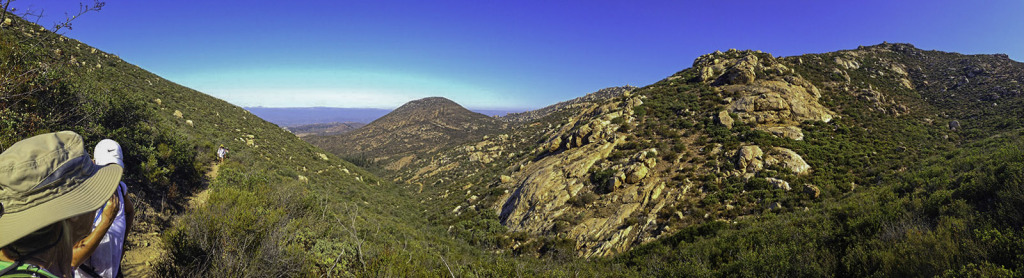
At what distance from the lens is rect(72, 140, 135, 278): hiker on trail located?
1.85 meters

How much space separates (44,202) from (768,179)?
57.3 ft

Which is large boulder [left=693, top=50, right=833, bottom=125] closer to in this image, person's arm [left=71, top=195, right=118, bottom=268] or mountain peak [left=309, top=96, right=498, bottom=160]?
person's arm [left=71, top=195, right=118, bottom=268]

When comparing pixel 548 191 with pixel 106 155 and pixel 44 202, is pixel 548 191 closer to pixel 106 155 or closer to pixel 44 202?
pixel 106 155

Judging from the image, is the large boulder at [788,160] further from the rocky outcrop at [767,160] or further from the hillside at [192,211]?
the hillside at [192,211]

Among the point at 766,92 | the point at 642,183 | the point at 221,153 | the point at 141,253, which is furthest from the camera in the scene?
the point at 766,92

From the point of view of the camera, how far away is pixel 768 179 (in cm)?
1282

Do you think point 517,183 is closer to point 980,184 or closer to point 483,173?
point 483,173

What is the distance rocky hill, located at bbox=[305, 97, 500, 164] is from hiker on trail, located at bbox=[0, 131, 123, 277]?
52.4m

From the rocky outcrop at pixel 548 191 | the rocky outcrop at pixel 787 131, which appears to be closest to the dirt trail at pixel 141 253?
the rocky outcrop at pixel 548 191

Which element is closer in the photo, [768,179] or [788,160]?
[768,179]

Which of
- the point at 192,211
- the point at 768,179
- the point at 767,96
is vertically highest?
the point at 767,96

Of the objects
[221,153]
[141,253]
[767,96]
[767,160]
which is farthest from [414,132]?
[141,253]

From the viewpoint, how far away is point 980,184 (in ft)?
19.3

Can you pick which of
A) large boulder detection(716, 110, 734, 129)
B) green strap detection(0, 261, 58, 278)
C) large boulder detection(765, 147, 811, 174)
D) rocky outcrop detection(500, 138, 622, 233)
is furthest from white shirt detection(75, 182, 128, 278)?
large boulder detection(716, 110, 734, 129)
